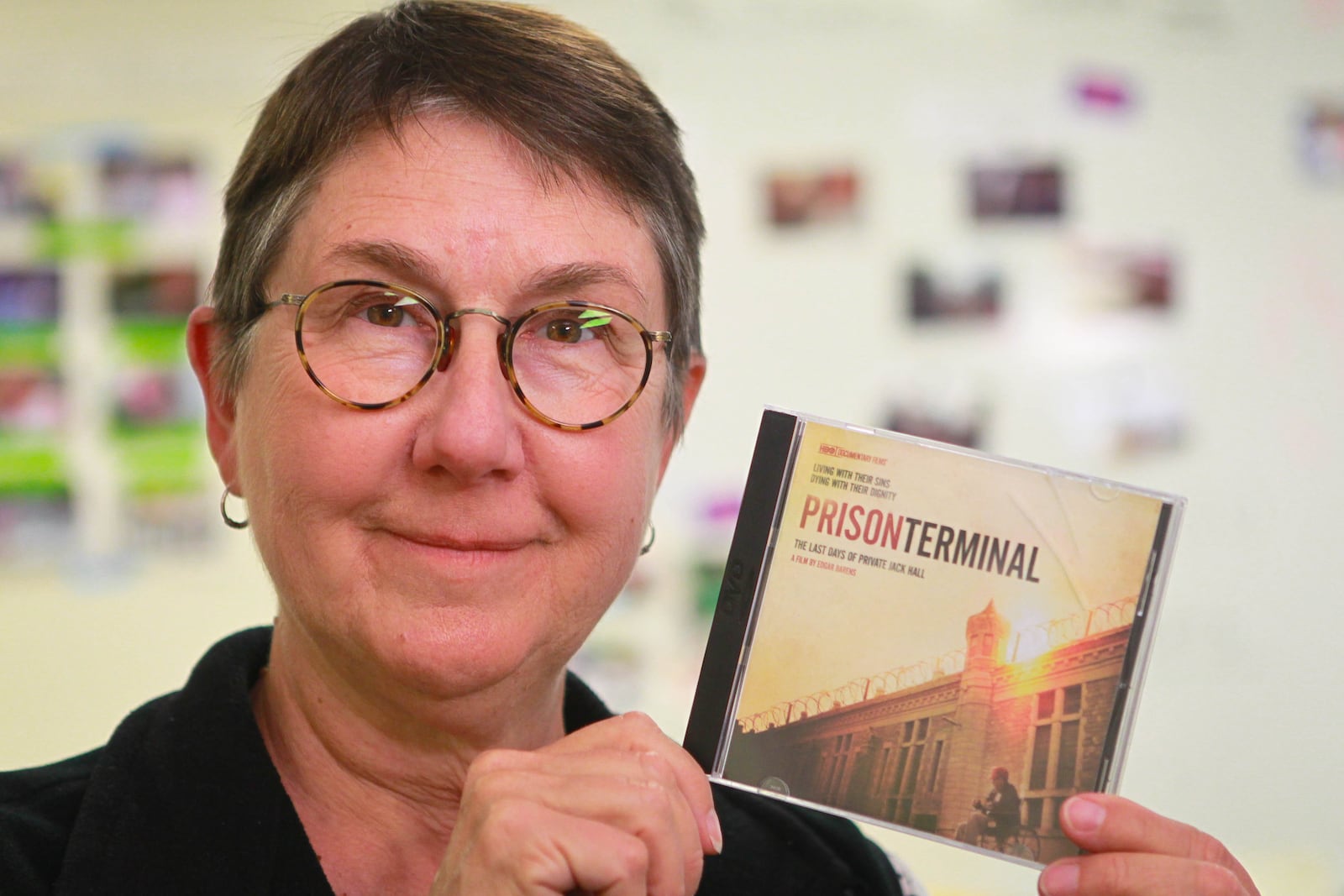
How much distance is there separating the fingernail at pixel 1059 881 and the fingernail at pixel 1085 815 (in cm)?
3

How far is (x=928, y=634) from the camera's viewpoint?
1012 mm

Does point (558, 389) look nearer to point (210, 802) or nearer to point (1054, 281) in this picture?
point (210, 802)

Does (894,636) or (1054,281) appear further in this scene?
(1054,281)

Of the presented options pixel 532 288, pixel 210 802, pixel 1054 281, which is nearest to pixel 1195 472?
pixel 1054 281

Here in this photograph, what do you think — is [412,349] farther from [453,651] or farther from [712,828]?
[712,828]

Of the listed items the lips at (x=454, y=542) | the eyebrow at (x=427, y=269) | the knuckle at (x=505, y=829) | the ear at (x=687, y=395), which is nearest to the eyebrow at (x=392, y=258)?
the eyebrow at (x=427, y=269)

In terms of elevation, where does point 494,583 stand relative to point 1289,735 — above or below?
above

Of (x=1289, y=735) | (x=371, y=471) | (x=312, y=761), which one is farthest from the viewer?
(x=1289, y=735)

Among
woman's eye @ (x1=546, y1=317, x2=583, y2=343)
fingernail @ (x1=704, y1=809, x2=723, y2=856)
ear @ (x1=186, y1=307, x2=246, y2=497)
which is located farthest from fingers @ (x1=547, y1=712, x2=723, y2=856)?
ear @ (x1=186, y1=307, x2=246, y2=497)

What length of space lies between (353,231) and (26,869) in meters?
0.60

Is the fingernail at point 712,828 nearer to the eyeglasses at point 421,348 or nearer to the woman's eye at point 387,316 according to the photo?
the eyeglasses at point 421,348

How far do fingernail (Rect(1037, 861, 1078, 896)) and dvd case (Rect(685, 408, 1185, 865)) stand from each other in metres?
0.01

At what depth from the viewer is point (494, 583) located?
1.03 metres

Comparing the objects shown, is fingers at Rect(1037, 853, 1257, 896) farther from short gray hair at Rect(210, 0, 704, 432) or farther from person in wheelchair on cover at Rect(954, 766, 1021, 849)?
short gray hair at Rect(210, 0, 704, 432)
